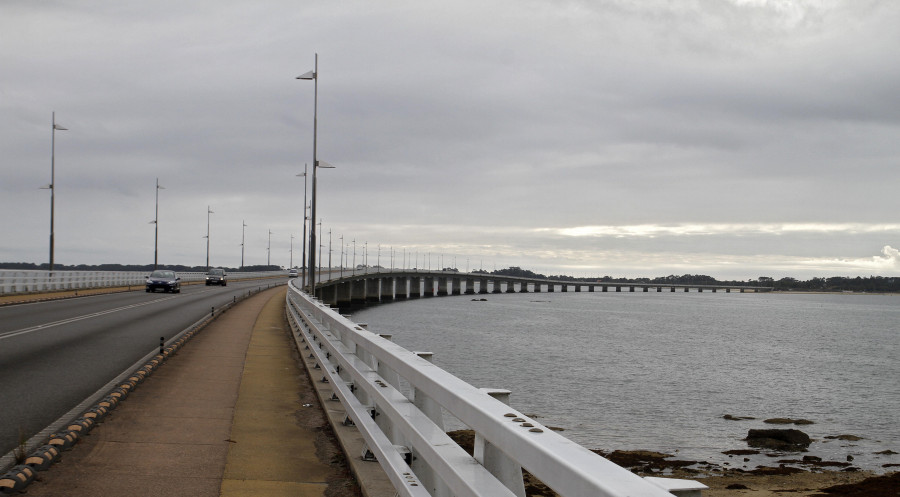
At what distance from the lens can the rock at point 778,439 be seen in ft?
78.4

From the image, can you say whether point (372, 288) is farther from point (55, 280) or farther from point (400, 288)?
point (55, 280)

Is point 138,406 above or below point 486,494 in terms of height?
below

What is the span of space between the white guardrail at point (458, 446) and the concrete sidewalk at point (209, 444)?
0.73m

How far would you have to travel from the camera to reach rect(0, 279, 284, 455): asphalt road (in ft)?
33.9

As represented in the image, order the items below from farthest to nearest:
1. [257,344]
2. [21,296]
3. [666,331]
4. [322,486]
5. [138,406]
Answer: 1. [666,331]
2. [21,296]
3. [257,344]
4. [138,406]
5. [322,486]

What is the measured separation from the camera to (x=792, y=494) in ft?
56.2

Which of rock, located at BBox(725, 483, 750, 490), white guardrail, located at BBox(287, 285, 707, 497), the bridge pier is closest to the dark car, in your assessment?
rock, located at BBox(725, 483, 750, 490)

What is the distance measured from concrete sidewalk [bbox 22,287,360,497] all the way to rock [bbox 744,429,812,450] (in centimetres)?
1599

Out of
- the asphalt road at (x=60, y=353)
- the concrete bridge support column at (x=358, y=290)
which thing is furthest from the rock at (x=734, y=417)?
the concrete bridge support column at (x=358, y=290)

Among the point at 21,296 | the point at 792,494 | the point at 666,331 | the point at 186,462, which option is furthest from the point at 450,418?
the point at 666,331

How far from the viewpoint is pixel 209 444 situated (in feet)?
26.8

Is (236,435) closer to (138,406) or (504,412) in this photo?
(138,406)

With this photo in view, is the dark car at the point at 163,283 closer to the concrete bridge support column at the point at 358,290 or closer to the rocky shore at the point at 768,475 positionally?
the rocky shore at the point at 768,475

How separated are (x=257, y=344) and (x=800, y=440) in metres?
16.7
